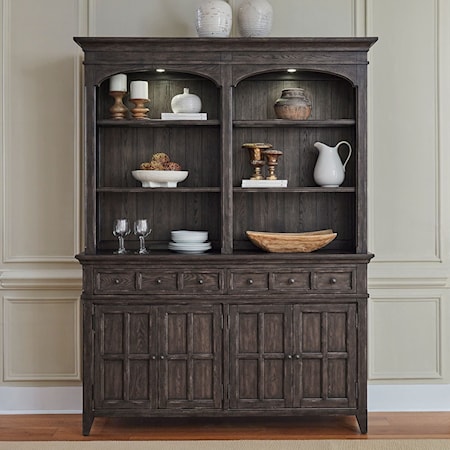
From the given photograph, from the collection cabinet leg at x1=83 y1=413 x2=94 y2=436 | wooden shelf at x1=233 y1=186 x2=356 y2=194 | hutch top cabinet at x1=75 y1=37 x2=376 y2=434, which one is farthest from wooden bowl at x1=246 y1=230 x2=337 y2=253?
cabinet leg at x1=83 y1=413 x2=94 y2=436

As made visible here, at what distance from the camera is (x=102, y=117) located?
407 centimetres

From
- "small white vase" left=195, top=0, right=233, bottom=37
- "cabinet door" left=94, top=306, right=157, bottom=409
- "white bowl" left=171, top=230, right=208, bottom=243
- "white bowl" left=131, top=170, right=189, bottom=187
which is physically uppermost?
"small white vase" left=195, top=0, right=233, bottom=37

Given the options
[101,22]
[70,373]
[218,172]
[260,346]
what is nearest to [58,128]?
[101,22]

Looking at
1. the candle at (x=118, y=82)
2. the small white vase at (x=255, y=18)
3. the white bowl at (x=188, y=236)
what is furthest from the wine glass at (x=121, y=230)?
the small white vase at (x=255, y=18)

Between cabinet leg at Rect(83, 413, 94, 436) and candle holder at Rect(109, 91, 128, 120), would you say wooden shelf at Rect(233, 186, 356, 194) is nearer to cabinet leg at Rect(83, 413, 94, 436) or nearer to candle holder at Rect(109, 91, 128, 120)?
candle holder at Rect(109, 91, 128, 120)

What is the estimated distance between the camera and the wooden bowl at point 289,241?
3.71 metres

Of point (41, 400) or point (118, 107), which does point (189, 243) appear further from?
point (41, 400)

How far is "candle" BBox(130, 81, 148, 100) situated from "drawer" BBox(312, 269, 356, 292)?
55.5 inches

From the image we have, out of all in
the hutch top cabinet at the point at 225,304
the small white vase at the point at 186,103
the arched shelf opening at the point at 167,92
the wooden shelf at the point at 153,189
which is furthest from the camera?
the arched shelf opening at the point at 167,92

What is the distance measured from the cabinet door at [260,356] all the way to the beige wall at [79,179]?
2.53 feet

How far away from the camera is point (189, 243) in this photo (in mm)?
3787

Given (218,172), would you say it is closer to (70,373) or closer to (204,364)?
(204,364)

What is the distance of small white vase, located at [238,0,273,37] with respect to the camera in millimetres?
3801

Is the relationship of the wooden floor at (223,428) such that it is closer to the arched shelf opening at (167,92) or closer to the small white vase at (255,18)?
the arched shelf opening at (167,92)
